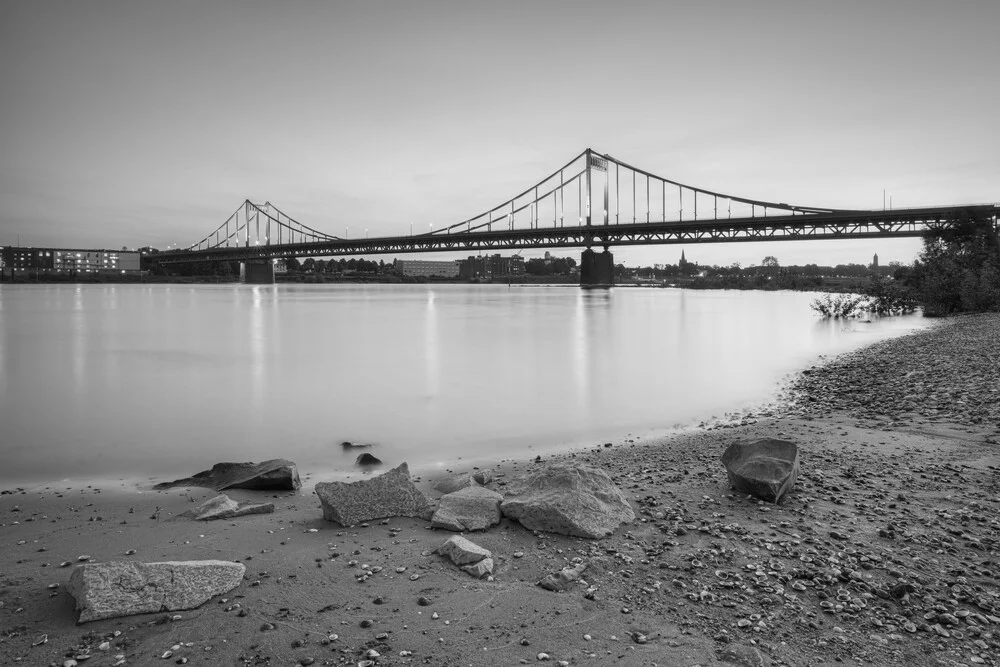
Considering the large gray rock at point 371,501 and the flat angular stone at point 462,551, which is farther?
the large gray rock at point 371,501

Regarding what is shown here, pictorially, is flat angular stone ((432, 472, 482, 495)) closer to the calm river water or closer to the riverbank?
the riverbank

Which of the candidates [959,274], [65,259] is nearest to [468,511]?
[959,274]

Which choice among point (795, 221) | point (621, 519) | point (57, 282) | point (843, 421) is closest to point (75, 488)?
point (621, 519)

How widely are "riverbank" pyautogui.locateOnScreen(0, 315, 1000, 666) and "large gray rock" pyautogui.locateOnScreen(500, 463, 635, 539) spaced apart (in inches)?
4.8

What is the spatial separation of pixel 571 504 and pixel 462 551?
1.00 metres

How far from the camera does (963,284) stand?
30047 millimetres

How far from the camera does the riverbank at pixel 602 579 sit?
3004 millimetres

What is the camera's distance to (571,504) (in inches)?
180

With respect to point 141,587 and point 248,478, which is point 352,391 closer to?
point 248,478

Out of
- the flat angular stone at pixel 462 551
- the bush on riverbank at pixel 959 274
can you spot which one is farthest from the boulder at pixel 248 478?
the bush on riverbank at pixel 959 274

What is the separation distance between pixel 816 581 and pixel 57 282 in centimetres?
18732

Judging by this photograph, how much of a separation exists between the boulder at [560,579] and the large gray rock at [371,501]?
1.41m

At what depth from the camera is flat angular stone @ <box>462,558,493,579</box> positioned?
379 centimetres

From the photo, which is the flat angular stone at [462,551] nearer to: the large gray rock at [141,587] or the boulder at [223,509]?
the large gray rock at [141,587]
